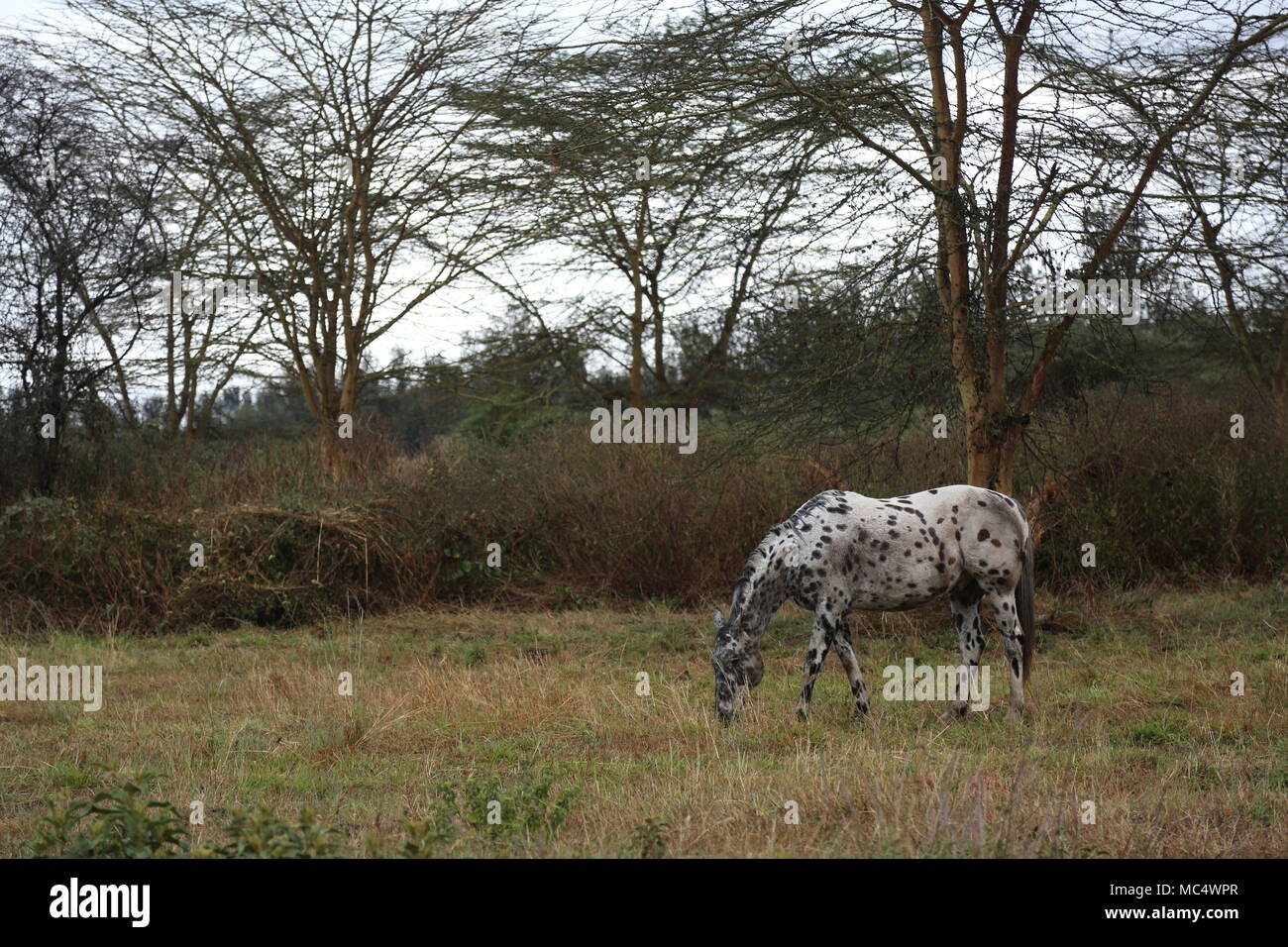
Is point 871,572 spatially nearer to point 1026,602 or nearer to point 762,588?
point 762,588

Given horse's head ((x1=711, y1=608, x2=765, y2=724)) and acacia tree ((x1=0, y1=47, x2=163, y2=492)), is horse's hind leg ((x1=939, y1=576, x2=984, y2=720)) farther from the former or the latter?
acacia tree ((x1=0, y1=47, x2=163, y2=492))

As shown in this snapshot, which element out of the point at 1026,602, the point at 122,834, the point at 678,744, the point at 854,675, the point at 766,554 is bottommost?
the point at 678,744

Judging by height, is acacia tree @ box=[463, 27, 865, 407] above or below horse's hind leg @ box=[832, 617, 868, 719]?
above

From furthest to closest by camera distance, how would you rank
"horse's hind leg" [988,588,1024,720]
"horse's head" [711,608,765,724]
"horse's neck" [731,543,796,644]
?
1. "horse's hind leg" [988,588,1024,720]
2. "horse's neck" [731,543,796,644]
3. "horse's head" [711,608,765,724]

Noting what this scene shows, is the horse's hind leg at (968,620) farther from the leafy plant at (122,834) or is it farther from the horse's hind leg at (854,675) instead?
the leafy plant at (122,834)

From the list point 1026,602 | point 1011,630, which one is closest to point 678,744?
point 1011,630

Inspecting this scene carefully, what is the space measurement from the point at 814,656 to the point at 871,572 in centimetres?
67

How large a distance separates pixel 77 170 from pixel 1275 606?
53.8ft

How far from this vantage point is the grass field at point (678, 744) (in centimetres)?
524

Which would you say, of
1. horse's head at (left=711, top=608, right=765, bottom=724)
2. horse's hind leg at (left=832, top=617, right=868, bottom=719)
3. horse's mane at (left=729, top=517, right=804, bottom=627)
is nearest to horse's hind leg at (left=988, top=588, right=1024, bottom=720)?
horse's hind leg at (left=832, top=617, right=868, bottom=719)

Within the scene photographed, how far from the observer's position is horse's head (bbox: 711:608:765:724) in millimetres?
7820

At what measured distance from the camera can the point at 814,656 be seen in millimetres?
8055

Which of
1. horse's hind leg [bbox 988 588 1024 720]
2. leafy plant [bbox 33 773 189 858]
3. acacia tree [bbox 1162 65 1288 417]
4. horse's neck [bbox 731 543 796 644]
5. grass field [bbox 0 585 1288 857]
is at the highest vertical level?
acacia tree [bbox 1162 65 1288 417]
